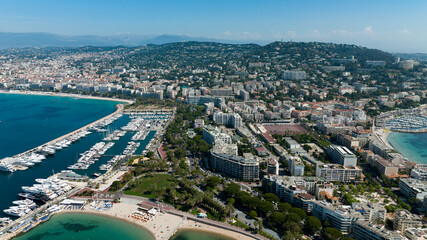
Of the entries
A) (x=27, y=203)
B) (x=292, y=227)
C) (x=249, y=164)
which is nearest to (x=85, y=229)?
(x=27, y=203)

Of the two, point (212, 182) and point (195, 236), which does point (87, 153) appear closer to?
point (212, 182)

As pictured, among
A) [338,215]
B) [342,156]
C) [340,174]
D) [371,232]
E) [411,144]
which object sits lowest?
[411,144]

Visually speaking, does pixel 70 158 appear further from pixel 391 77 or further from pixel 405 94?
pixel 391 77

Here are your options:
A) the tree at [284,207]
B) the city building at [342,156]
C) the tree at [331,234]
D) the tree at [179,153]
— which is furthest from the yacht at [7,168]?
the city building at [342,156]

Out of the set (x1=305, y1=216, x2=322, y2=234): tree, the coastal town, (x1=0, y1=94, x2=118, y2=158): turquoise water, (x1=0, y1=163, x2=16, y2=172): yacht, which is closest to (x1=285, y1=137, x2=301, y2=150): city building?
the coastal town

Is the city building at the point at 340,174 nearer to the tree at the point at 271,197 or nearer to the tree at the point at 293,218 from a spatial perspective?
the tree at the point at 271,197

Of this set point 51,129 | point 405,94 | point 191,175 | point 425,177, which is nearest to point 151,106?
point 51,129
